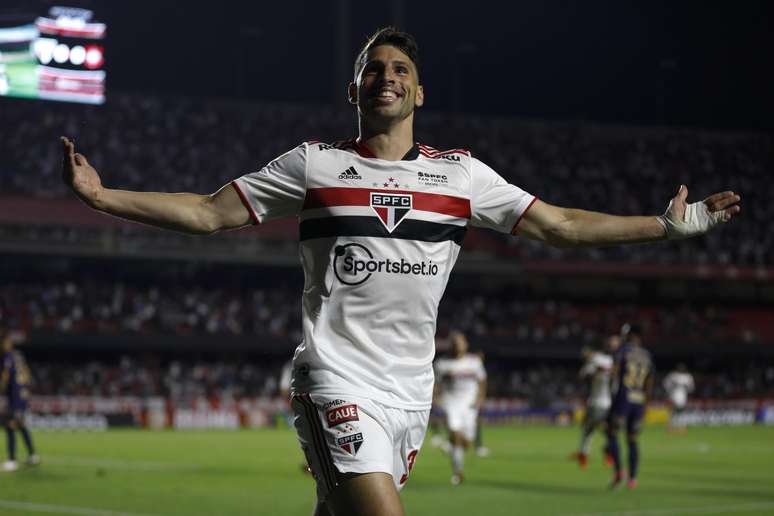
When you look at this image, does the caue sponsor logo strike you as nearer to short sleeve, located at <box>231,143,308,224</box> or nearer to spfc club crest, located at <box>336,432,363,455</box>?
short sleeve, located at <box>231,143,308,224</box>

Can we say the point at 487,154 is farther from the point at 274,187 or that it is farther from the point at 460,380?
the point at 274,187

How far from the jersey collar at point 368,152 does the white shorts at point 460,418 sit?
14155 millimetres

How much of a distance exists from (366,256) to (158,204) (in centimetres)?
91

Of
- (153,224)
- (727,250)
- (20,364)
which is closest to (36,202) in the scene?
(20,364)

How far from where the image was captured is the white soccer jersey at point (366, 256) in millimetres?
5004

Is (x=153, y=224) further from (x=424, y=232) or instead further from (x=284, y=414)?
(x=284, y=414)

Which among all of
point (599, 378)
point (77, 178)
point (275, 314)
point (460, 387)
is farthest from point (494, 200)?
point (275, 314)

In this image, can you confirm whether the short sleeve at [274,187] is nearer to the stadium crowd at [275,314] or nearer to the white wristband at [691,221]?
the white wristband at [691,221]

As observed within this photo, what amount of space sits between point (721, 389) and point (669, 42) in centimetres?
1730

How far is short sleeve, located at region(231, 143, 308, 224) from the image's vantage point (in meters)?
5.11

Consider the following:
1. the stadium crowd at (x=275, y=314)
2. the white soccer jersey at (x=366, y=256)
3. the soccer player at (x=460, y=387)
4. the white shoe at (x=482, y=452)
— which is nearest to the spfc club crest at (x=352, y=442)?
the white soccer jersey at (x=366, y=256)

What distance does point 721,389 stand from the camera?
55.0 m

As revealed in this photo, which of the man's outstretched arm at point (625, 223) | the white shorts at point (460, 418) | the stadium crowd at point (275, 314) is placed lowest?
the stadium crowd at point (275, 314)

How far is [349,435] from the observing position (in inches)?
191
